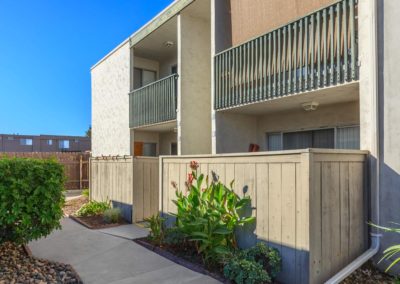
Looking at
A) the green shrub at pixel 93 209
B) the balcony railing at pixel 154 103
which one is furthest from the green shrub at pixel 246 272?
the balcony railing at pixel 154 103

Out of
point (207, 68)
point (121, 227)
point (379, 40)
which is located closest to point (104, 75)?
point (207, 68)

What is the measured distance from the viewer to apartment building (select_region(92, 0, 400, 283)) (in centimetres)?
467

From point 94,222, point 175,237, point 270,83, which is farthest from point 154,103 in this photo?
point 175,237

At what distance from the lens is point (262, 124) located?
8484mm

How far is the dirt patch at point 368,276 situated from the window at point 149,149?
998 cm

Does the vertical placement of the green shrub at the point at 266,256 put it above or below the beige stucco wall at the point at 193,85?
below

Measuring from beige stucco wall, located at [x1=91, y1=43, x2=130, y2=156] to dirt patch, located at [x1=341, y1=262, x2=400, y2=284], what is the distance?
31.3ft

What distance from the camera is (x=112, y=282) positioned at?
14.8ft

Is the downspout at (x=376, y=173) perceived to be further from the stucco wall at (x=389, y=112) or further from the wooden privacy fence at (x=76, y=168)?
the wooden privacy fence at (x=76, y=168)

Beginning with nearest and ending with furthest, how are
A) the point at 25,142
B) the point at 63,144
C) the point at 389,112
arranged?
1. the point at 389,112
2. the point at 25,142
3. the point at 63,144

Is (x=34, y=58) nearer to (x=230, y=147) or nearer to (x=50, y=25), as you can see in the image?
(x=50, y=25)

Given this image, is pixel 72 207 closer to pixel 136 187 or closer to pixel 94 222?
pixel 94 222

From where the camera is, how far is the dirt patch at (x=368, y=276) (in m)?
4.25

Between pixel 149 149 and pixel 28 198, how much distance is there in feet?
27.4
